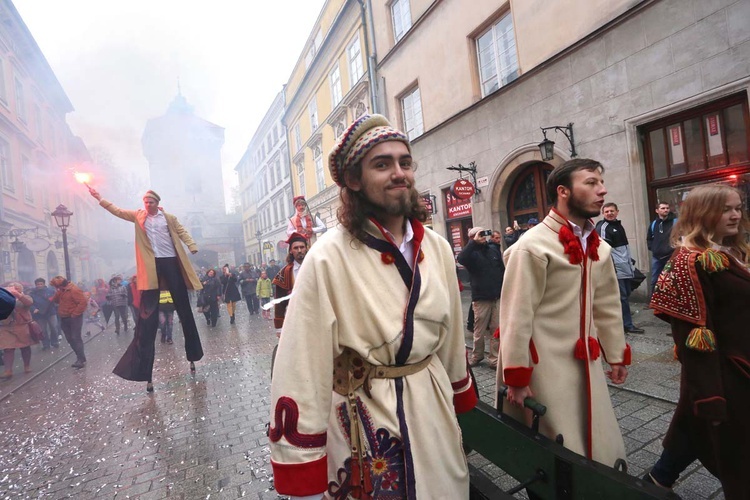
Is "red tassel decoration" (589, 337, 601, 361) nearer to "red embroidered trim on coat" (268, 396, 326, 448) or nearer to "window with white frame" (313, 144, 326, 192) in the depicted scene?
"red embroidered trim on coat" (268, 396, 326, 448)

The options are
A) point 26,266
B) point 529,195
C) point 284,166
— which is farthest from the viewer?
point 284,166

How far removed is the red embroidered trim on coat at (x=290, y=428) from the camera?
1206 mm

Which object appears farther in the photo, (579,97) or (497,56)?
(497,56)

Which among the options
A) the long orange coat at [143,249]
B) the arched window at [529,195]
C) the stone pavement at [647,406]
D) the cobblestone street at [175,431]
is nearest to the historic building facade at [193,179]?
the arched window at [529,195]

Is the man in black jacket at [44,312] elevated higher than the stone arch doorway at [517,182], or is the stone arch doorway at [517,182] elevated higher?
the stone arch doorway at [517,182]

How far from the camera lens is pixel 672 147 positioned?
6875 mm

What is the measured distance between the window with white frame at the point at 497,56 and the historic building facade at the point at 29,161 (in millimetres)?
16999

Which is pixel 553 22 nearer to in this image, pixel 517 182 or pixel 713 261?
pixel 517 182

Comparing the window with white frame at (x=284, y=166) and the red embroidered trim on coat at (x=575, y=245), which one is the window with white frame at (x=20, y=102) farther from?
the red embroidered trim on coat at (x=575, y=245)

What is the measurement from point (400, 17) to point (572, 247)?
14421 millimetres

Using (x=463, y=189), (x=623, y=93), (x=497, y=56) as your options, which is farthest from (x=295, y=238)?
(x=497, y=56)

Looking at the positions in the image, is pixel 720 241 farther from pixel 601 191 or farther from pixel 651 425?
pixel 651 425

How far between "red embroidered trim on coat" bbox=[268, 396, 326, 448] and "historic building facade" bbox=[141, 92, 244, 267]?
50.3 meters

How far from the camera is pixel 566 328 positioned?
2.04 m
